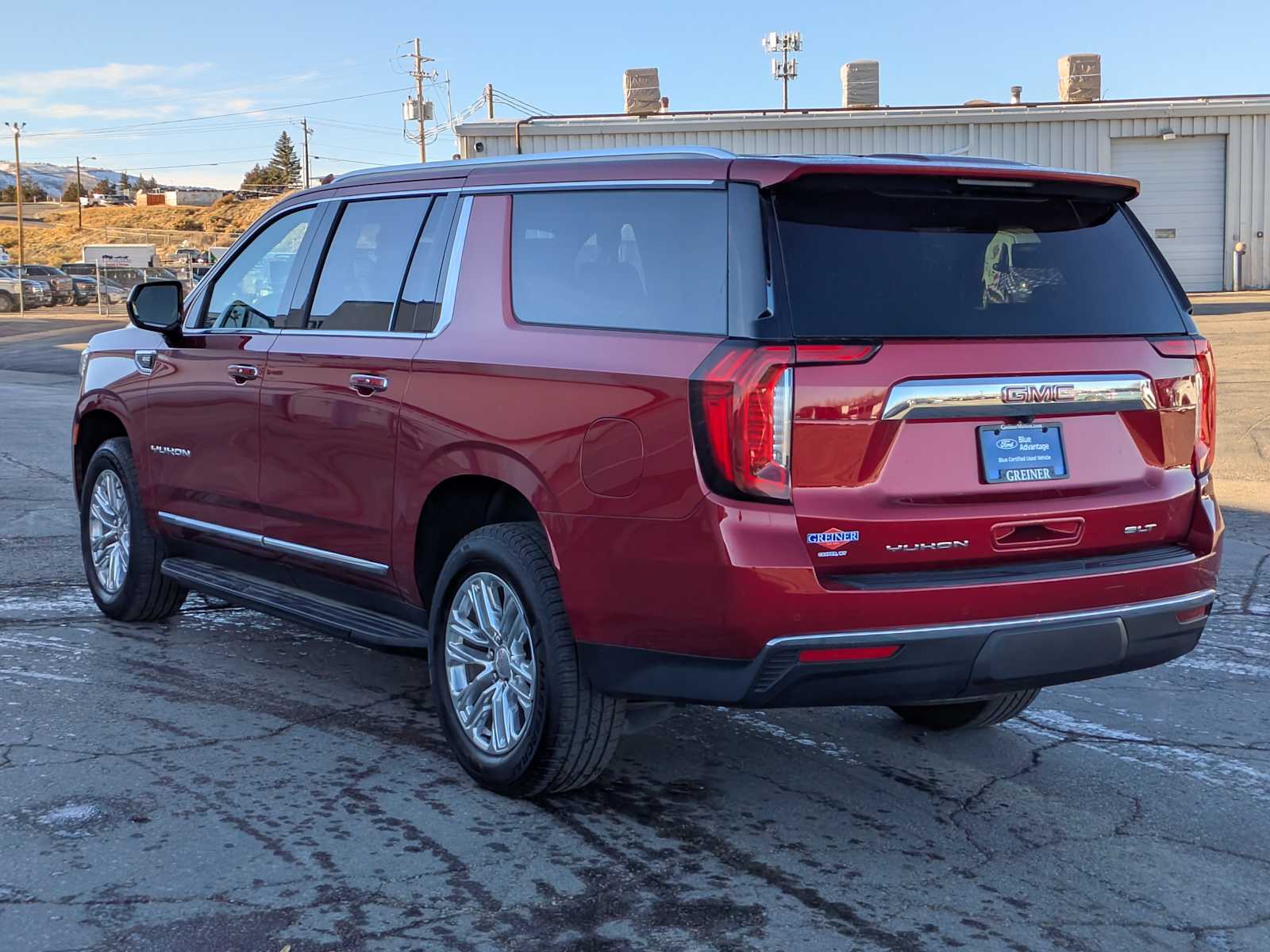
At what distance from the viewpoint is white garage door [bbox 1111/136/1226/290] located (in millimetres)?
39375

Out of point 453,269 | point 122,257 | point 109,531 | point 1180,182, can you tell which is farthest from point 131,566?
point 122,257

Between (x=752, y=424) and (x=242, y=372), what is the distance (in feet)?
8.93

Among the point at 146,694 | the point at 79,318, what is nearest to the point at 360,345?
the point at 146,694

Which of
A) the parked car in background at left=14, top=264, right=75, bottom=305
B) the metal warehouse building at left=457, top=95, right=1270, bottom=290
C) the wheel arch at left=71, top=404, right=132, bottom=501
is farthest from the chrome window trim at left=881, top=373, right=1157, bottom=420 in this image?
the parked car in background at left=14, top=264, right=75, bottom=305

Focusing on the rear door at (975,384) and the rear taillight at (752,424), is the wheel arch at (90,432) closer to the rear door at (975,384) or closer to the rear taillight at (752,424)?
the rear taillight at (752,424)

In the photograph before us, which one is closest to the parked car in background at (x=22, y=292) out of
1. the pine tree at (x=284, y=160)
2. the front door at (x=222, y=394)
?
the front door at (x=222, y=394)

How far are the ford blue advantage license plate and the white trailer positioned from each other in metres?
50.5

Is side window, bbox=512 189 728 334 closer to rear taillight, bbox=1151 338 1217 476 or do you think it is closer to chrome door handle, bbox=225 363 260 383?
rear taillight, bbox=1151 338 1217 476

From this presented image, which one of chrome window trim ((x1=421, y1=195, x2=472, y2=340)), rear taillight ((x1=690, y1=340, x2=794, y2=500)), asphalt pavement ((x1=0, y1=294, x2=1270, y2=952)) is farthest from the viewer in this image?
chrome window trim ((x1=421, y1=195, x2=472, y2=340))

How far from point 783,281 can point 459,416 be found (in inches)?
48.3

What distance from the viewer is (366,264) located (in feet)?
17.2

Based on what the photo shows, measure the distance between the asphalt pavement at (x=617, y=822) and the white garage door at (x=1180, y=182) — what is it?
1417 inches

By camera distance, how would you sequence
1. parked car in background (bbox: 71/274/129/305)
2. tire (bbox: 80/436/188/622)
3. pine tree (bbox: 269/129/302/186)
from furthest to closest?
pine tree (bbox: 269/129/302/186), parked car in background (bbox: 71/274/129/305), tire (bbox: 80/436/188/622)

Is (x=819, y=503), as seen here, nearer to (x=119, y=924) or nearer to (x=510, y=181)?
(x=510, y=181)
